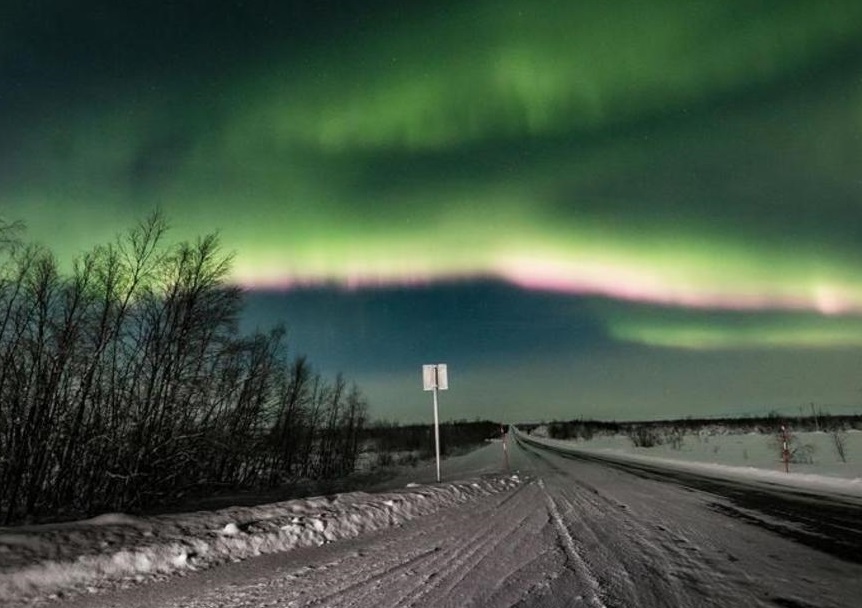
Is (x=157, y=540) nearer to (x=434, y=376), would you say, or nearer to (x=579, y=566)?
(x=579, y=566)

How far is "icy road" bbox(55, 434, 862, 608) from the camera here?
464cm

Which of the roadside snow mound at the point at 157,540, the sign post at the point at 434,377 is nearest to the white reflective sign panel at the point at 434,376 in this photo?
the sign post at the point at 434,377


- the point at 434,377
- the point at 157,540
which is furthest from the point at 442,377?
the point at 157,540

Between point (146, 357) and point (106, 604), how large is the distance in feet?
54.7

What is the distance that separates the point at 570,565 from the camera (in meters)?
5.71

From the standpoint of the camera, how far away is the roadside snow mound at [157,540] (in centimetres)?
551

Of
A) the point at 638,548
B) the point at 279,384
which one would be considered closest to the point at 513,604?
the point at 638,548

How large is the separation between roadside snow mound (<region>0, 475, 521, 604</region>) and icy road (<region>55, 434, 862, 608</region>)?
400 millimetres

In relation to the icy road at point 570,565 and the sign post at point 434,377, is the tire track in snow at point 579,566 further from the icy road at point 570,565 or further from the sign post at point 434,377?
the sign post at point 434,377

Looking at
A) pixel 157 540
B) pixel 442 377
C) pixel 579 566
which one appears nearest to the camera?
pixel 579 566

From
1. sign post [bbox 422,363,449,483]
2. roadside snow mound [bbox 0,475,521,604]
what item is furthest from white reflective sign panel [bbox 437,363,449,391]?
roadside snow mound [bbox 0,475,521,604]

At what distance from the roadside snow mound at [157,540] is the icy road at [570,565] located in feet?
1.31

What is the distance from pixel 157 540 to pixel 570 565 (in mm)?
4872

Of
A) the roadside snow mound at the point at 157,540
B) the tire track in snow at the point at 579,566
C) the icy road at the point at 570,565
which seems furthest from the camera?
the roadside snow mound at the point at 157,540
